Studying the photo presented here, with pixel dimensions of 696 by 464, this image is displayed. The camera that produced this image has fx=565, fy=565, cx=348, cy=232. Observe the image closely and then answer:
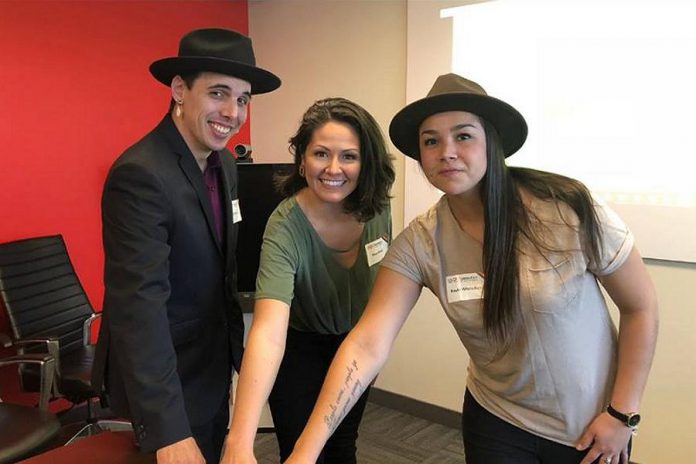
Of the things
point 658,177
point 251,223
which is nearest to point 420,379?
point 251,223

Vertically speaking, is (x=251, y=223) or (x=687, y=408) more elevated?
(x=251, y=223)

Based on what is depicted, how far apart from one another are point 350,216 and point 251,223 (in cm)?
154

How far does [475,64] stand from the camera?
2982mm

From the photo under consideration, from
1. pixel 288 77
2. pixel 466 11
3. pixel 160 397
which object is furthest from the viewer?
pixel 288 77

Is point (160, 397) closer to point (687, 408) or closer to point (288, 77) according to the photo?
point (687, 408)

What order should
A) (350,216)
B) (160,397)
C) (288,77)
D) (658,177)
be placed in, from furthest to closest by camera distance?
1. (288,77)
2. (658,177)
3. (350,216)
4. (160,397)

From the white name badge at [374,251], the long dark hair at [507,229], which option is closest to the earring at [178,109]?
the white name badge at [374,251]

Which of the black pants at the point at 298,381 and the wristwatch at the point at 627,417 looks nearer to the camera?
the wristwatch at the point at 627,417

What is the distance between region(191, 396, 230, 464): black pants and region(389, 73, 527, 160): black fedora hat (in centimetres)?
99

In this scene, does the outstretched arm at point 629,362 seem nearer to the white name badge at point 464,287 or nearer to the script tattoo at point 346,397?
the white name badge at point 464,287

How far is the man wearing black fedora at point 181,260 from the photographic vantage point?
1294 millimetres

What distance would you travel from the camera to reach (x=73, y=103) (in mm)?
3213

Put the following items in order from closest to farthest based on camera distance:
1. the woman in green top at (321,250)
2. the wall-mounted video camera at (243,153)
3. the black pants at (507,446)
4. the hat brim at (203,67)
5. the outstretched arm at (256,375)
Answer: the outstretched arm at (256,375), the black pants at (507,446), the hat brim at (203,67), the woman in green top at (321,250), the wall-mounted video camera at (243,153)

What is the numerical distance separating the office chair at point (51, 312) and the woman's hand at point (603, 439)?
A: 7.15ft
